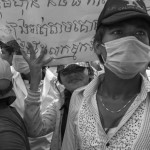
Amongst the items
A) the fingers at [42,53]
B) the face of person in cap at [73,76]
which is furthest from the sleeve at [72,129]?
the face of person in cap at [73,76]

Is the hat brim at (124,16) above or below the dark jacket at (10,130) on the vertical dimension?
above

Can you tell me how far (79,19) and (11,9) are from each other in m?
0.53

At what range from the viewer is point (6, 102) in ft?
7.52

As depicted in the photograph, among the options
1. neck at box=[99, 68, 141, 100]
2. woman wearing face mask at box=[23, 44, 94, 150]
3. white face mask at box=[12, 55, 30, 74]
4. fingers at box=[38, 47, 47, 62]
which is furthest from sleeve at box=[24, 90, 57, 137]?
white face mask at box=[12, 55, 30, 74]

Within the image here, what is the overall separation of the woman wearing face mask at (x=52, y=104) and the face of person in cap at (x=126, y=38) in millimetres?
598

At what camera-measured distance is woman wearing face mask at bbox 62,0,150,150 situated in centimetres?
173

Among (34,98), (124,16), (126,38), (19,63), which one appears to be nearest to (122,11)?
(124,16)

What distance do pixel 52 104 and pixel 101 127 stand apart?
3.66 ft

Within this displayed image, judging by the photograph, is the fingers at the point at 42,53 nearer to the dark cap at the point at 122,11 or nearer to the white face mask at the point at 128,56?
the dark cap at the point at 122,11

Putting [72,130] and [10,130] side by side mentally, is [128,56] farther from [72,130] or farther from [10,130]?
[10,130]

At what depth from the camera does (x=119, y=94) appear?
6.25 feet

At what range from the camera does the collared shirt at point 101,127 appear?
169 cm

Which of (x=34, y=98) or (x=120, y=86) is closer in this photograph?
(x=120, y=86)

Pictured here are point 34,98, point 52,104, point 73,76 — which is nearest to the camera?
point 34,98
